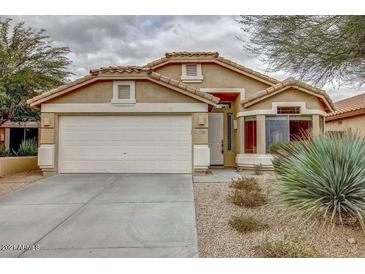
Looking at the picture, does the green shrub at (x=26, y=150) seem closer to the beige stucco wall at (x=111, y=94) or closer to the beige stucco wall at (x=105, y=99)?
the beige stucco wall at (x=105, y=99)

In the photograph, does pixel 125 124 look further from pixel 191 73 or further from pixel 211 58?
pixel 211 58

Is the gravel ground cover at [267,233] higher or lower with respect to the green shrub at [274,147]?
lower

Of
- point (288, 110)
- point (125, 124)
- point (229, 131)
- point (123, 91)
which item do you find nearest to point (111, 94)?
point (123, 91)

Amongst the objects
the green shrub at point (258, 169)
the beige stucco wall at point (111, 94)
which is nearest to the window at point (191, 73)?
the beige stucco wall at point (111, 94)

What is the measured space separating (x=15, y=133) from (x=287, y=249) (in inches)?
818

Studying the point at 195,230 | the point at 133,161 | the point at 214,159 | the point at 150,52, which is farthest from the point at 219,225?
the point at 150,52

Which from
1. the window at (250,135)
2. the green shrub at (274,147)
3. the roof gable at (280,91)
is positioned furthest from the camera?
the window at (250,135)

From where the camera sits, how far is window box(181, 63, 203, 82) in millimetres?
14078

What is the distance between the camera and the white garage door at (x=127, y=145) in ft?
38.2

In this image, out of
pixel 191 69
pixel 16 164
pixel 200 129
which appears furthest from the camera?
pixel 191 69

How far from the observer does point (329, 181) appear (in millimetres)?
5719

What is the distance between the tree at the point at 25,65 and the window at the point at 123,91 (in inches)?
217
